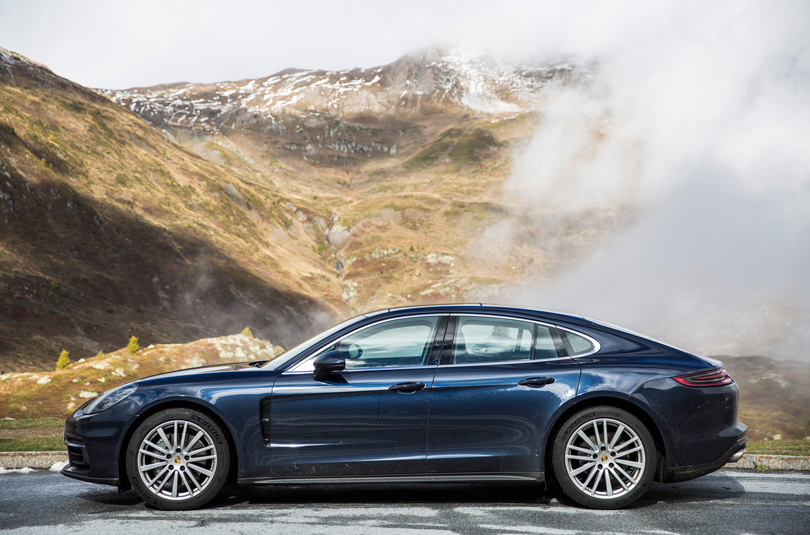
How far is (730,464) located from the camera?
662 centimetres

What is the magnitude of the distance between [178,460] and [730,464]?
5722 millimetres

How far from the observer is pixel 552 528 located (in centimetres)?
421

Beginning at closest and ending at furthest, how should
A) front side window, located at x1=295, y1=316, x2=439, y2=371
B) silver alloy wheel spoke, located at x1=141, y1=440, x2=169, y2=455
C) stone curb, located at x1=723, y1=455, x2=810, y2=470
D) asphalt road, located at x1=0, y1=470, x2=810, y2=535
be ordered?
asphalt road, located at x1=0, y1=470, x2=810, y2=535, silver alloy wheel spoke, located at x1=141, y1=440, x2=169, y2=455, front side window, located at x1=295, y1=316, x2=439, y2=371, stone curb, located at x1=723, y1=455, x2=810, y2=470

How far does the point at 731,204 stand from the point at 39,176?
144m

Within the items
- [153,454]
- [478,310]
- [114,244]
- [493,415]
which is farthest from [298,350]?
[114,244]

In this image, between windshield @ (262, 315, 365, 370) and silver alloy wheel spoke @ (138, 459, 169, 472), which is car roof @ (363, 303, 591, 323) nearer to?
windshield @ (262, 315, 365, 370)

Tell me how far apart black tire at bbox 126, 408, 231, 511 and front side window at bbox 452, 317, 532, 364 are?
2012mm

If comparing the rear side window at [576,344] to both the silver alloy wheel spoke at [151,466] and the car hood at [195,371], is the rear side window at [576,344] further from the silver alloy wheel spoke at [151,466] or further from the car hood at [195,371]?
the silver alloy wheel spoke at [151,466]

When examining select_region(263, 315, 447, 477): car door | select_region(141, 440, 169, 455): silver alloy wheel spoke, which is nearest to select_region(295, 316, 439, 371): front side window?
select_region(263, 315, 447, 477): car door

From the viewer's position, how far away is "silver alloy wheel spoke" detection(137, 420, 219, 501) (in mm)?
4727

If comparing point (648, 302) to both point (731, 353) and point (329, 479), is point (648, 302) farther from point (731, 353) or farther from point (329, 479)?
point (329, 479)

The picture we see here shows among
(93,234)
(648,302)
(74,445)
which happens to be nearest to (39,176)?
(93,234)

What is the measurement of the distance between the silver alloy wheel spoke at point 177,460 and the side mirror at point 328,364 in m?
1.00

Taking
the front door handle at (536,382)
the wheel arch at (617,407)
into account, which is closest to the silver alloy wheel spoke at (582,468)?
the wheel arch at (617,407)
